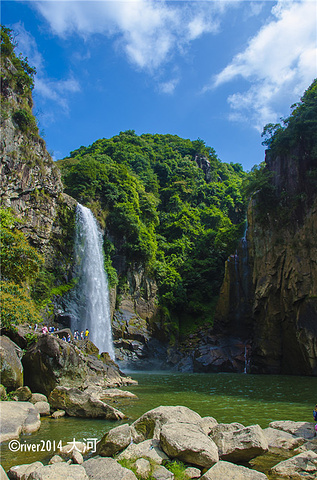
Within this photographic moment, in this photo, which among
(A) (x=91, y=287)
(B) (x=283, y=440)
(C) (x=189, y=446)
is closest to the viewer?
(C) (x=189, y=446)

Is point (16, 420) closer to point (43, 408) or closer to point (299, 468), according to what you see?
point (43, 408)

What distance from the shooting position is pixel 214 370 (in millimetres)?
26125

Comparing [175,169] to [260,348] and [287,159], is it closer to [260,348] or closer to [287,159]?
[287,159]

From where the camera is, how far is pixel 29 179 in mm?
24547

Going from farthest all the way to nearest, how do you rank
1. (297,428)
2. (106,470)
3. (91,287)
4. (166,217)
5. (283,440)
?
(166,217), (91,287), (297,428), (283,440), (106,470)

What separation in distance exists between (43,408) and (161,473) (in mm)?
5951

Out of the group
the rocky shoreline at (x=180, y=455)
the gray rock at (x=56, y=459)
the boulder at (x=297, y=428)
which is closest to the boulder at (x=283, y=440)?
the rocky shoreline at (x=180, y=455)

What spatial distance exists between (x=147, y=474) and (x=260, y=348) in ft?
74.0

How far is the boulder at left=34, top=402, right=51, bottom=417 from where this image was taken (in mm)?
9344

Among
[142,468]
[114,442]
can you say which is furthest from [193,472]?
[114,442]

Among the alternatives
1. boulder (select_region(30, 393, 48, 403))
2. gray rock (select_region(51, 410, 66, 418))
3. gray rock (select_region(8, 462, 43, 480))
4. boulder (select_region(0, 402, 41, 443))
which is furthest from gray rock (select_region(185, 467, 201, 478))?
boulder (select_region(30, 393, 48, 403))

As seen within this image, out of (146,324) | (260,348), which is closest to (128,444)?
(260,348)

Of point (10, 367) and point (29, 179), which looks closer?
point (10, 367)

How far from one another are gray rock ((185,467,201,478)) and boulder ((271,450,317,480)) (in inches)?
53.1
